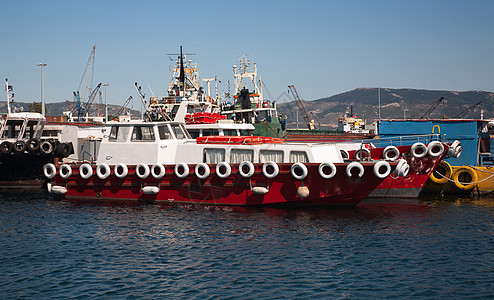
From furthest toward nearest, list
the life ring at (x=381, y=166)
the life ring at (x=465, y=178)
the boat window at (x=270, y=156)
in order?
the life ring at (x=465, y=178) → the boat window at (x=270, y=156) → the life ring at (x=381, y=166)

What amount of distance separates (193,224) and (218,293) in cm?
692

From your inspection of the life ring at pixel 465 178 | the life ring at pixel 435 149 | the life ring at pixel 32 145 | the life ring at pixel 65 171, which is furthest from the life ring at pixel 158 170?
the life ring at pixel 465 178

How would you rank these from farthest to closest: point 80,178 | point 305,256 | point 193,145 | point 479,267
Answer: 1. point 80,178
2. point 193,145
3. point 305,256
4. point 479,267

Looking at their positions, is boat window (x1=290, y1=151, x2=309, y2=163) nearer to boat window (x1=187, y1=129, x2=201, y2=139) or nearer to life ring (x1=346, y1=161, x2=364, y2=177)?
life ring (x1=346, y1=161, x2=364, y2=177)

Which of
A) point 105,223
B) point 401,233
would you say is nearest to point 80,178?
point 105,223

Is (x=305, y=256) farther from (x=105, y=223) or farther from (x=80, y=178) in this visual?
(x=80, y=178)

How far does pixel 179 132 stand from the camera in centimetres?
2412

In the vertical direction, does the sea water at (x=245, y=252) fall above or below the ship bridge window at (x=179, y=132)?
below

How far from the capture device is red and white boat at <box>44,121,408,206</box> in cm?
2036

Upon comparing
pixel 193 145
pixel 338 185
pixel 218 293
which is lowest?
pixel 218 293

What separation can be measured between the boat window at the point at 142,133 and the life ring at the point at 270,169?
623 cm

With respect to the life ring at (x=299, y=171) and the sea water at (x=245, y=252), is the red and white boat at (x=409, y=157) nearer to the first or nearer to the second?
the sea water at (x=245, y=252)

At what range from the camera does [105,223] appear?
19.5m

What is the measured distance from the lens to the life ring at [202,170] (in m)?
21.3
